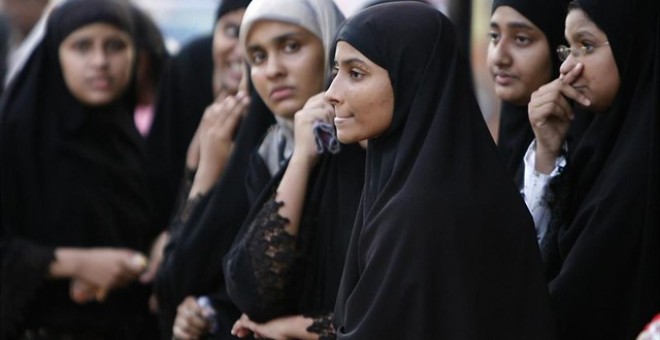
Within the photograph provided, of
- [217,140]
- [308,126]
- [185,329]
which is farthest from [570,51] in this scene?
[185,329]

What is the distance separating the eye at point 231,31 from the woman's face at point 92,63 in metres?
0.44

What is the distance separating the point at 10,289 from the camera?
5.28 metres

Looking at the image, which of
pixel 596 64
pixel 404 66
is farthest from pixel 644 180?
pixel 404 66

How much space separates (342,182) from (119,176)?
1.86 meters

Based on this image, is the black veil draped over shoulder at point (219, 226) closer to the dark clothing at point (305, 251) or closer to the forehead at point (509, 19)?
the dark clothing at point (305, 251)

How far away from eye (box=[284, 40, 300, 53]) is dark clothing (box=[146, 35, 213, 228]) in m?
1.67

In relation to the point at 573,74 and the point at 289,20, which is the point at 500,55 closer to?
the point at 573,74

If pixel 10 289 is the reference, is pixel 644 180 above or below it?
above

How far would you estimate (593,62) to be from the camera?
3.73m

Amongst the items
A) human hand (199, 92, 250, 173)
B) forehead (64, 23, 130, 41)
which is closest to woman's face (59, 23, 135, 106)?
forehead (64, 23, 130, 41)

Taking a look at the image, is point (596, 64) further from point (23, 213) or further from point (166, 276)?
point (23, 213)

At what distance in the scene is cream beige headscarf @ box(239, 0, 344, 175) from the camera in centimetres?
427

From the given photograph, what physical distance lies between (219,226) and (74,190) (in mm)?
1165

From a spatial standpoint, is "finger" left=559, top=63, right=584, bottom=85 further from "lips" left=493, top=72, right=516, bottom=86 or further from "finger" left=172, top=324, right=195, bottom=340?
"finger" left=172, top=324, right=195, bottom=340
